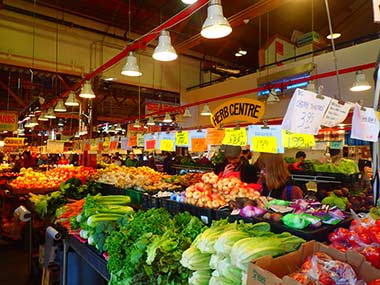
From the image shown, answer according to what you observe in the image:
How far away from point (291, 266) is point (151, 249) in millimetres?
967

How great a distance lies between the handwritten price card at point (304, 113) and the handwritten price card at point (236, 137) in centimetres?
136

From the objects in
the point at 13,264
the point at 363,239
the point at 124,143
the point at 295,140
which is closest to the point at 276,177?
the point at 295,140

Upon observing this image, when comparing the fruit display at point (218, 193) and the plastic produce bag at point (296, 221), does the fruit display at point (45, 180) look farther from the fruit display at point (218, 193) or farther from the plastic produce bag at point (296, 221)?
the plastic produce bag at point (296, 221)

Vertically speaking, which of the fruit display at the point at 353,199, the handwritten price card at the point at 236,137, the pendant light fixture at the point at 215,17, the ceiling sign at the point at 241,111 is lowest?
the fruit display at the point at 353,199

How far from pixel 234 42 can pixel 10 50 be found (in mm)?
7088

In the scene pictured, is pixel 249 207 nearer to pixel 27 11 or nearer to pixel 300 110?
pixel 300 110

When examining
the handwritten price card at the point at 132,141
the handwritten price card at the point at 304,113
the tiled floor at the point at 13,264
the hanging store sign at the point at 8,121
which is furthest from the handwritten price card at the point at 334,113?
the hanging store sign at the point at 8,121

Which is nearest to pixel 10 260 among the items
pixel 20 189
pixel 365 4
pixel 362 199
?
pixel 20 189

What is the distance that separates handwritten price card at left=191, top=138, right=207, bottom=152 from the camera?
4101 mm

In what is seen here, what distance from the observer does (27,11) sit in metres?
7.61

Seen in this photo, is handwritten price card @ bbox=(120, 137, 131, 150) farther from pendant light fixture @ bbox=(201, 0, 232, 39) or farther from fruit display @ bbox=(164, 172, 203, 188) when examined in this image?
pendant light fixture @ bbox=(201, 0, 232, 39)

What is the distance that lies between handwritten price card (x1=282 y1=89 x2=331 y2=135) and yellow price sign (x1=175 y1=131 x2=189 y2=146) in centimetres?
247

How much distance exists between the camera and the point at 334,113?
2.23m

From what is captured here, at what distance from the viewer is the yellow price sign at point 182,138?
172 inches
